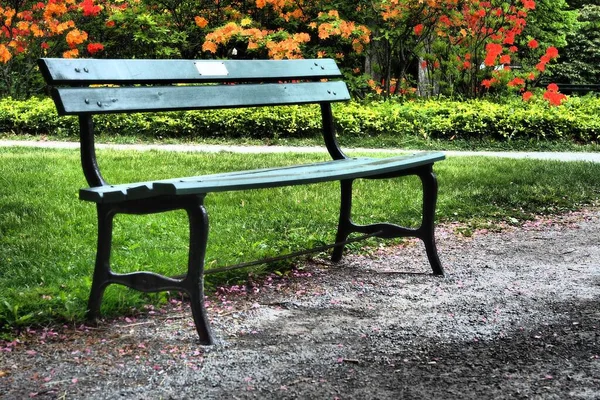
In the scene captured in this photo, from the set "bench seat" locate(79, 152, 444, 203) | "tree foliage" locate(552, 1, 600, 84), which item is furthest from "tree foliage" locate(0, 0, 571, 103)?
"bench seat" locate(79, 152, 444, 203)

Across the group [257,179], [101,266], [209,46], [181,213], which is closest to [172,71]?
[257,179]

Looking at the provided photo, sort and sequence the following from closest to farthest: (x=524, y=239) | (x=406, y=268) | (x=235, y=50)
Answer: (x=406, y=268)
(x=524, y=239)
(x=235, y=50)

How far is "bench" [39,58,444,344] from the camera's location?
3.17m

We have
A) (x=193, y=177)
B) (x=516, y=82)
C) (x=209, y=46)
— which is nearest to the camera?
(x=193, y=177)

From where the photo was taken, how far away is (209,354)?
3090mm

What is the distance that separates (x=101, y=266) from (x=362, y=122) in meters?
7.70

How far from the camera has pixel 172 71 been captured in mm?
3855

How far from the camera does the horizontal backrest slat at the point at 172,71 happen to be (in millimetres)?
3371

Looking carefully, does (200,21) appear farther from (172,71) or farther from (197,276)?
(197,276)

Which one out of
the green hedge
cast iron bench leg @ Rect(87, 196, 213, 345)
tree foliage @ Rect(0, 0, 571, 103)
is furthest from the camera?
tree foliage @ Rect(0, 0, 571, 103)

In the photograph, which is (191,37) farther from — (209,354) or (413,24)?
(209,354)

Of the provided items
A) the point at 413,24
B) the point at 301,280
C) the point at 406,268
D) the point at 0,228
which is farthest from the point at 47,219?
the point at 413,24

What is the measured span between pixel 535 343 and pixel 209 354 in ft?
4.22

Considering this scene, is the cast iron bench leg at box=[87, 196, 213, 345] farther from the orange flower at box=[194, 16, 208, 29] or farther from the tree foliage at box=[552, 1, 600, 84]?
the tree foliage at box=[552, 1, 600, 84]
